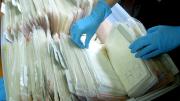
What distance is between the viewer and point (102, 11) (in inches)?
42.1

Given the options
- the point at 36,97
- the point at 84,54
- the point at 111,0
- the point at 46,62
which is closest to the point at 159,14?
the point at 111,0

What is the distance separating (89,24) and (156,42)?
0.30 meters

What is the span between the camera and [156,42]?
932 millimetres

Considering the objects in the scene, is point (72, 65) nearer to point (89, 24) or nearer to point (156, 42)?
point (89, 24)

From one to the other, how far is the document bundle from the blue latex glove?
0.08 feet

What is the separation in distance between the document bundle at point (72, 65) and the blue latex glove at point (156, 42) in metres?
0.03

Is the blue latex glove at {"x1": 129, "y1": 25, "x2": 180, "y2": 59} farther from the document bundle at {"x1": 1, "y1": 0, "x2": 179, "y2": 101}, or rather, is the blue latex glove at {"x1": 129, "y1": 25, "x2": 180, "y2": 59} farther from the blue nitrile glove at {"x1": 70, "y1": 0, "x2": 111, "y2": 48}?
the blue nitrile glove at {"x1": 70, "y1": 0, "x2": 111, "y2": 48}

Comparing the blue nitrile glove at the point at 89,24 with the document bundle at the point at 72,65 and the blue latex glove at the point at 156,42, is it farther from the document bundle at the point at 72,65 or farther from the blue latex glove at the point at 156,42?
the blue latex glove at the point at 156,42

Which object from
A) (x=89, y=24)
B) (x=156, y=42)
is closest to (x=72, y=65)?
(x=89, y=24)

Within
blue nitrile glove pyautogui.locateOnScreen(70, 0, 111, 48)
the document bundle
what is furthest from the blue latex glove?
blue nitrile glove pyautogui.locateOnScreen(70, 0, 111, 48)

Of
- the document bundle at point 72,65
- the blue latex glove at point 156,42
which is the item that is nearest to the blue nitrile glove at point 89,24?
the document bundle at point 72,65

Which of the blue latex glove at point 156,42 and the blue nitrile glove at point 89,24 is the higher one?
the blue nitrile glove at point 89,24

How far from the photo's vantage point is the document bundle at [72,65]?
33.1 inches

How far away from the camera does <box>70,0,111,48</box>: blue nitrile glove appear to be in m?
1.01
